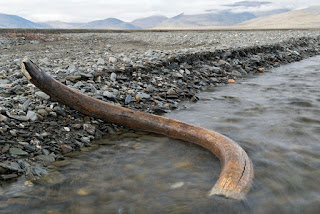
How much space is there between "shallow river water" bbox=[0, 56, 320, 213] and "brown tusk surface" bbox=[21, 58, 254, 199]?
0.12m

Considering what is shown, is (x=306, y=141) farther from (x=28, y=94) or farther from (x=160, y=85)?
(x=28, y=94)

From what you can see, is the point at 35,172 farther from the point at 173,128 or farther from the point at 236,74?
the point at 236,74

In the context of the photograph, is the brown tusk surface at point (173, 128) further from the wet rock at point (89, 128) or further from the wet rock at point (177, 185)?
the wet rock at point (177, 185)

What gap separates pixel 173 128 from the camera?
4547 millimetres

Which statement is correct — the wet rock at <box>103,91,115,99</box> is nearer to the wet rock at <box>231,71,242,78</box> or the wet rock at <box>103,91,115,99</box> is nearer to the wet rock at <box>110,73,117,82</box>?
the wet rock at <box>110,73,117,82</box>

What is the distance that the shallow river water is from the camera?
3.06m

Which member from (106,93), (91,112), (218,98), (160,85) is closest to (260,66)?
(218,98)

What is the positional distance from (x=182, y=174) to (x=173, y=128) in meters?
1.01

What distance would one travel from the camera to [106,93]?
5680 mm

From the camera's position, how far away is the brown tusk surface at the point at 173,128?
3174mm

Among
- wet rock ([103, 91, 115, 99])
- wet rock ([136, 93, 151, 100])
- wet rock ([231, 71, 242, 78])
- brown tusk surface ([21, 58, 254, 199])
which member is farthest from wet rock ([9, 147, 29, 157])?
wet rock ([231, 71, 242, 78])

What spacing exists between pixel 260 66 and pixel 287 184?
332 inches

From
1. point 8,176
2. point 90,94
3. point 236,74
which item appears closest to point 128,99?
point 90,94

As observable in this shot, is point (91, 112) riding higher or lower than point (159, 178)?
higher
